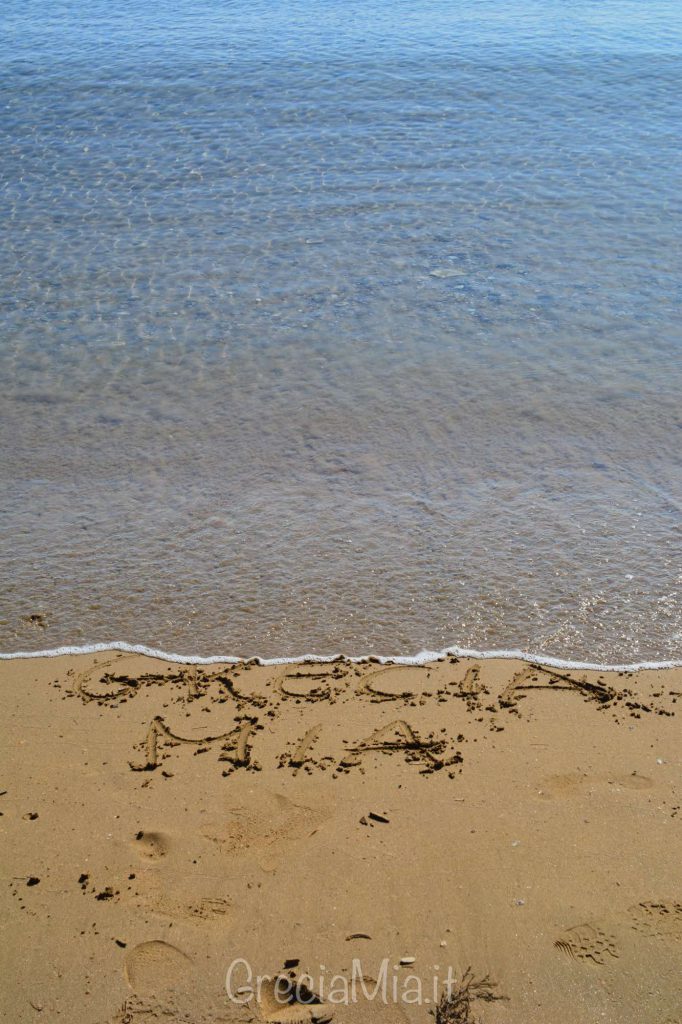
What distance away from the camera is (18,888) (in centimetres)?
316

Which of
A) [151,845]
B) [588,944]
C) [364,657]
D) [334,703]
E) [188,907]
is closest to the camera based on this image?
[588,944]

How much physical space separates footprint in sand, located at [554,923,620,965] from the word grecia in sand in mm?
784

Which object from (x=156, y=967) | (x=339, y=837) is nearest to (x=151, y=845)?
(x=156, y=967)

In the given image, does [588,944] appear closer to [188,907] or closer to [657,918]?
[657,918]

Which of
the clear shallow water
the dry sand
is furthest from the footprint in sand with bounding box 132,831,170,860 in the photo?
the clear shallow water

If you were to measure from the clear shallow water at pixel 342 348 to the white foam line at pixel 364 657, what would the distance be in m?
0.07

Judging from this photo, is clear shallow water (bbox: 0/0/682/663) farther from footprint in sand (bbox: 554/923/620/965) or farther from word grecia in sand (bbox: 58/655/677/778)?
footprint in sand (bbox: 554/923/620/965)

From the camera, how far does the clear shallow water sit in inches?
185

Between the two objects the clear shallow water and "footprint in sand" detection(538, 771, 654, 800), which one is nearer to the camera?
"footprint in sand" detection(538, 771, 654, 800)

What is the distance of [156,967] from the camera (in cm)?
293

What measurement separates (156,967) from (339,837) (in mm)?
771

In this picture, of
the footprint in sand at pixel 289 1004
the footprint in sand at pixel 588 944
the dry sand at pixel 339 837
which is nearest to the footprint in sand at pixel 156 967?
the dry sand at pixel 339 837

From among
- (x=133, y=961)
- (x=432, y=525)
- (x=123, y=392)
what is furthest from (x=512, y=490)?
(x=133, y=961)

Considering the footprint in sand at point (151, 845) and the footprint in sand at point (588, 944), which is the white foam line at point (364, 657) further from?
the footprint in sand at point (588, 944)
